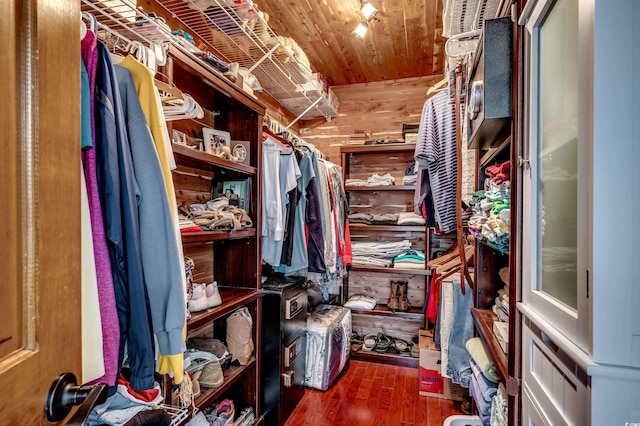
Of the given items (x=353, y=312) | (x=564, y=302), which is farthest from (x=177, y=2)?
(x=353, y=312)

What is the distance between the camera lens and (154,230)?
935mm

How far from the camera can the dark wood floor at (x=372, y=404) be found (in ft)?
6.85

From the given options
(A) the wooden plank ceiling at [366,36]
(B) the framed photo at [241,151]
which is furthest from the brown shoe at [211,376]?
(A) the wooden plank ceiling at [366,36]

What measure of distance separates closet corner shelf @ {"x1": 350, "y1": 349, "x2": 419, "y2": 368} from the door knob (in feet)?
8.85

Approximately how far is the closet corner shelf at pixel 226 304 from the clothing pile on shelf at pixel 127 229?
31cm

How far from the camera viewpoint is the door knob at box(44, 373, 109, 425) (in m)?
0.50

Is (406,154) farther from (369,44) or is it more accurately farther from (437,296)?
(437,296)

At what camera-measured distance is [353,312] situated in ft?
10.5

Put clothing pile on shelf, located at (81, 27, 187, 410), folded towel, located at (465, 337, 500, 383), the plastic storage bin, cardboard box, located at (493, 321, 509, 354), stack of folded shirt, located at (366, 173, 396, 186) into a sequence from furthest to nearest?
stack of folded shirt, located at (366, 173, 396, 186)
the plastic storage bin
folded towel, located at (465, 337, 500, 383)
cardboard box, located at (493, 321, 509, 354)
clothing pile on shelf, located at (81, 27, 187, 410)

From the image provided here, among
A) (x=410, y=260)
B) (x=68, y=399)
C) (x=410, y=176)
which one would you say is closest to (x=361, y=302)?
(x=410, y=260)

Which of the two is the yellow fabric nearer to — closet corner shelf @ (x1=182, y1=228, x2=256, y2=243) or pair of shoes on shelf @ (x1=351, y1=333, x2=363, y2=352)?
closet corner shelf @ (x1=182, y1=228, x2=256, y2=243)

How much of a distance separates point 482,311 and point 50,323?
1601 millimetres

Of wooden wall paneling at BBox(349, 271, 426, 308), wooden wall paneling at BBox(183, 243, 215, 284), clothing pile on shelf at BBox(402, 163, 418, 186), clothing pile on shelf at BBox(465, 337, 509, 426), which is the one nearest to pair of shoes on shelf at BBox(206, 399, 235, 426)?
wooden wall paneling at BBox(183, 243, 215, 284)

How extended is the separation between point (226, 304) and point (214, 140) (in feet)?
2.65
